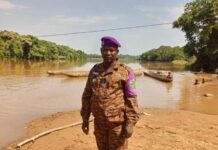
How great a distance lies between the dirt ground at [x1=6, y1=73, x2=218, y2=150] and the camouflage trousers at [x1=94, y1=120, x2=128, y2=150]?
2800 millimetres

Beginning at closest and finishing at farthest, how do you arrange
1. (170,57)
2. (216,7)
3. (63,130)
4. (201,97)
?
(63,130), (201,97), (216,7), (170,57)

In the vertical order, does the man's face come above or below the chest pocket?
above

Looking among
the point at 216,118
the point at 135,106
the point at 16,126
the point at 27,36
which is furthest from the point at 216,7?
the point at 27,36

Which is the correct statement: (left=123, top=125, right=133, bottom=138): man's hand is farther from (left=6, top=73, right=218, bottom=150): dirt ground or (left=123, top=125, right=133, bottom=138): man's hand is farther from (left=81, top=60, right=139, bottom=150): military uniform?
(left=6, top=73, right=218, bottom=150): dirt ground

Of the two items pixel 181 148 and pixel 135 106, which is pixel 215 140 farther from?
pixel 135 106

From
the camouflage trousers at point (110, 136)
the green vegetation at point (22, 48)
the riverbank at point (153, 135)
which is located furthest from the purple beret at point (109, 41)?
the green vegetation at point (22, 48)

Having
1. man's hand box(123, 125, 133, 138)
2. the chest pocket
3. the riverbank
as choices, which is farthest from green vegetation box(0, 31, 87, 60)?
man's hand box(123, 125, 133, 138)

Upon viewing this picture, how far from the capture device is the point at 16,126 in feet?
31.4

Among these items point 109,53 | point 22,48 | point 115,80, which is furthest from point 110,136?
point 22,48

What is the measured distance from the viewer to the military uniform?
142 inches

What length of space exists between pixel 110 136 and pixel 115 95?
0.50m

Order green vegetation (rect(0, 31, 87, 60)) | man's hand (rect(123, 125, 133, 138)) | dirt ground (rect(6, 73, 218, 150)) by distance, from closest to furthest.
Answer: man's hand (rect(123, 125, 133, 138))
dirt ground (rect(6, 73, 218, 150))
green vegetation (rect(0, 31, 87, 60))

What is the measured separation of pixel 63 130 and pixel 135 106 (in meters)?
5.04

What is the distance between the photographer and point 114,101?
11.9 feet
